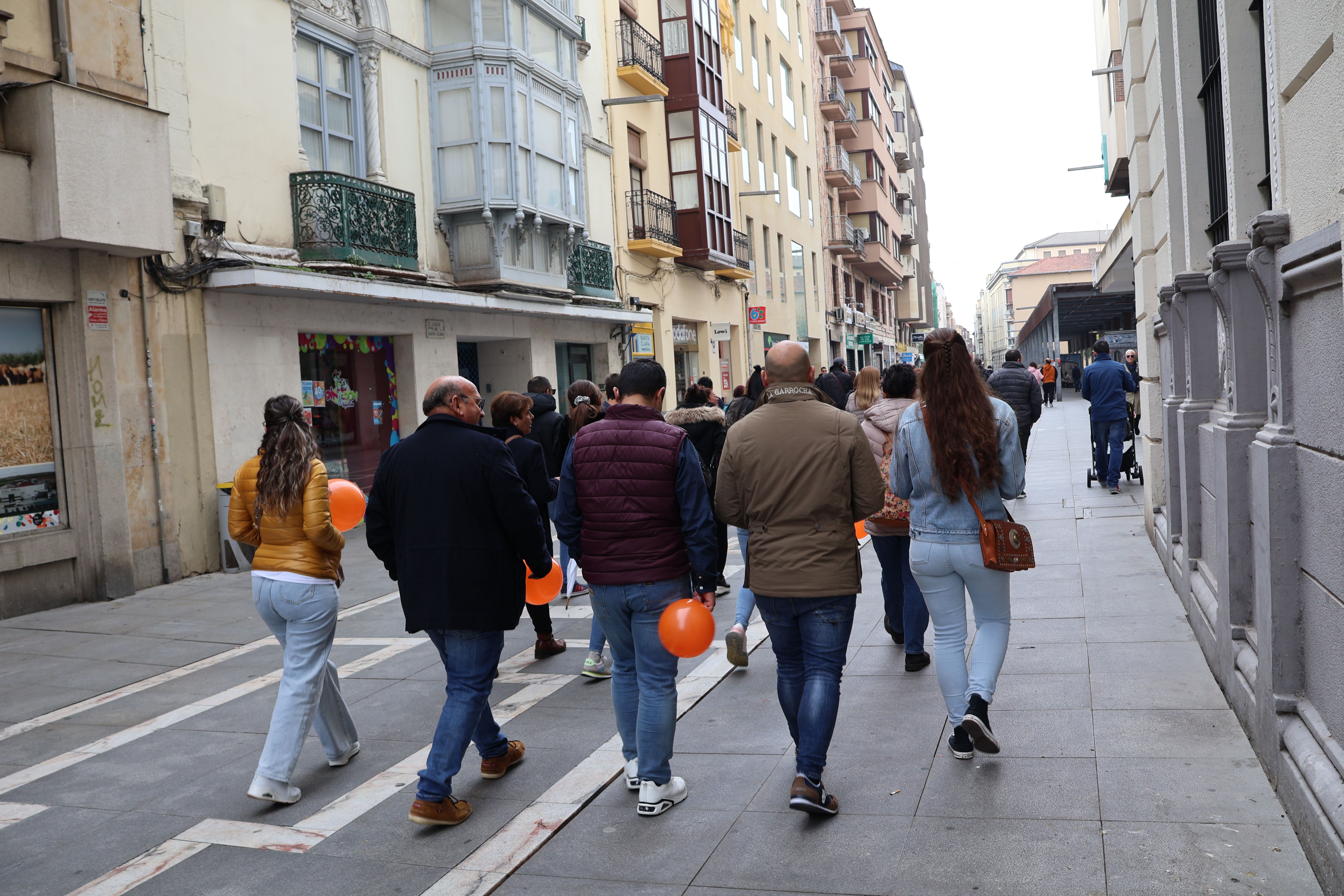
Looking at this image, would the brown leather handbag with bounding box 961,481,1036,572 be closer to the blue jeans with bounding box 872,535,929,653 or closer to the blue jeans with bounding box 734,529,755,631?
the blue jeans with bounding box 872,535,929,653

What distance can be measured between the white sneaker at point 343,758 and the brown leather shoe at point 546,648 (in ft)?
6.69

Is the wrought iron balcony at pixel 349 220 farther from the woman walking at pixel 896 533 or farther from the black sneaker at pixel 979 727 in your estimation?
the black sneaker at pixel 979 727

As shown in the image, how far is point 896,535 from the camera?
6.36m

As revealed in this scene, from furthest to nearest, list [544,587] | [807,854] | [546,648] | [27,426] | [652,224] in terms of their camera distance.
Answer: [652,224]
[27,426]
[546,648]
[544,587]
[807,854]

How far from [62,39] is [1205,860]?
11449mm

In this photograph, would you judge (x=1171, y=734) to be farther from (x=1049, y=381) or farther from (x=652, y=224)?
(x=1049, y=381)

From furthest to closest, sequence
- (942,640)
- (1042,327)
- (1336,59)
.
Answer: (1042,327)
(942,640)
(1336,59)

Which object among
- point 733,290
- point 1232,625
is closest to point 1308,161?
point 1232,625

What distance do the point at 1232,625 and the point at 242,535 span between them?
4.71m

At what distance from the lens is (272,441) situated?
4.90 m

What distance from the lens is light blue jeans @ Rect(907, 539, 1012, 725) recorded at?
4.75 meters

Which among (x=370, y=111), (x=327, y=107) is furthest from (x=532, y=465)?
(x=370, y=111)

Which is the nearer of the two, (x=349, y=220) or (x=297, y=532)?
(x=297, y=532)

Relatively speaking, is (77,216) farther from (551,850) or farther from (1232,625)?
(1232,625)
